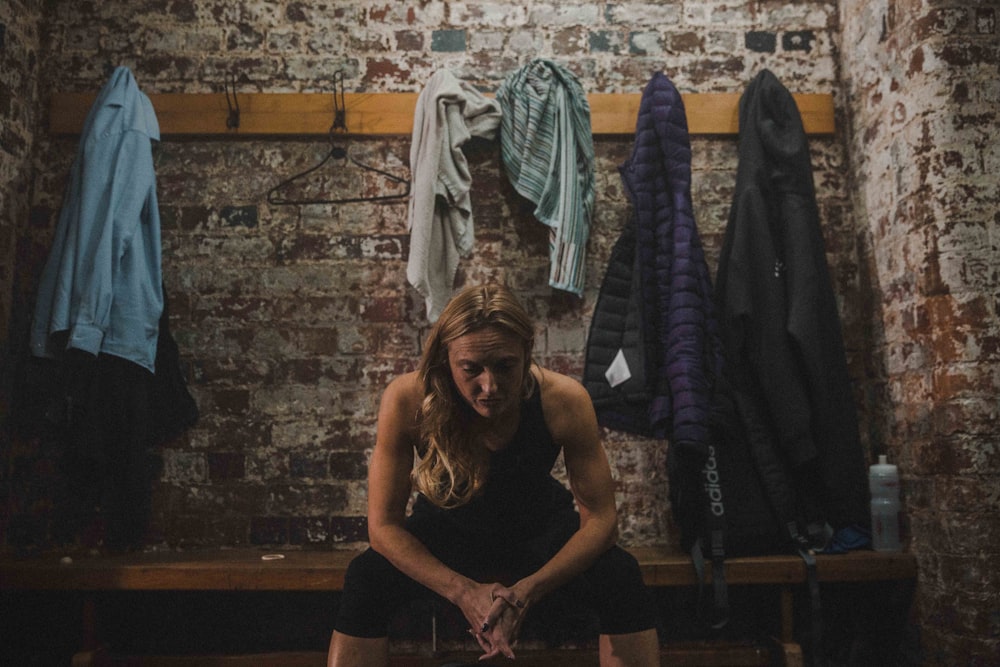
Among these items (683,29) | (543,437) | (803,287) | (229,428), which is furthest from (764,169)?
(229,428)

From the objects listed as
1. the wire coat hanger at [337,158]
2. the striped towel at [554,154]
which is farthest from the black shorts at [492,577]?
the wire coat hanger at [337,158]

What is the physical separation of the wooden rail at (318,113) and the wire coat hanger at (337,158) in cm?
2

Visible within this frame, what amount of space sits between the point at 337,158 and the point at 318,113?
18 centimetres

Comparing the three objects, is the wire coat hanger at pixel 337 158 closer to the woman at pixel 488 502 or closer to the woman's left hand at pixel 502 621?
the woman at pixel 488 502

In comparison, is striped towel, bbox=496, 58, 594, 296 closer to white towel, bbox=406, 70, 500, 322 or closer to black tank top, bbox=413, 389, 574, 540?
white towel, bbox=406, 70, 500, 322

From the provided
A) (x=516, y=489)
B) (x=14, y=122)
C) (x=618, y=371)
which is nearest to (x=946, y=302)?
(x=618, y=371)

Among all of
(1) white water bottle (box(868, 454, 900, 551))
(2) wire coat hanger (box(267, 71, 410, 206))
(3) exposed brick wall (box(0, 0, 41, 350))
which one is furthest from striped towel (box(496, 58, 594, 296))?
(3) exposed brick wall (box(0, 0, 41, 350))

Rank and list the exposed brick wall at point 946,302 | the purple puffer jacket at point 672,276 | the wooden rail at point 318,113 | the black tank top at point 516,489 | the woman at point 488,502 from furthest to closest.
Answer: the wooden rail at point 318,113 → the purple puffer jacket at point 672,276 → the exposed brick wall at point 946,302 → the black tank top at point 516,489 → the woman at point 488,502

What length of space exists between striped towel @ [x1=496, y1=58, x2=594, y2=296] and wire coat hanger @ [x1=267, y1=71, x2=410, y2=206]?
45 centimetres

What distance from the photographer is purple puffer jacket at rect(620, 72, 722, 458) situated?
7.64 ft

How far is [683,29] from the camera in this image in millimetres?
2883

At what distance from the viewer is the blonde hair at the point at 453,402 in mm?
1763

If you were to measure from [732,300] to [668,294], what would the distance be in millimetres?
216

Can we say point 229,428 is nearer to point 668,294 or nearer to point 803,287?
point 668,294
